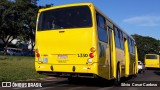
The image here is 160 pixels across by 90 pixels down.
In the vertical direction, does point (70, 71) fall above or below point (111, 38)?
below

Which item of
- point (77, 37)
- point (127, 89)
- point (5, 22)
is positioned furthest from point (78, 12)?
point (5, 22)

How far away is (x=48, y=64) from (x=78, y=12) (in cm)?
248

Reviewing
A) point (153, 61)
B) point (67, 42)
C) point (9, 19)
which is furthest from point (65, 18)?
point (9, 19)

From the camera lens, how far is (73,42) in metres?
14.5

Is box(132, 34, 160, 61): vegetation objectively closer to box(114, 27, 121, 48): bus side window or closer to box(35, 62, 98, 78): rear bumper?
box(114, 27, 121, 48): bus side window

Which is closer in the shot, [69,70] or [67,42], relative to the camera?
[69,70]

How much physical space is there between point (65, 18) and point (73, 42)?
1111mm

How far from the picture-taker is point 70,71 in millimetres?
14320

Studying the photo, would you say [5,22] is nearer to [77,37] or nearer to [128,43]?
[128,43]

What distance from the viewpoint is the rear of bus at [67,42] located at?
46.3ft

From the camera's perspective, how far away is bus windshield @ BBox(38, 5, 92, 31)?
1445cm

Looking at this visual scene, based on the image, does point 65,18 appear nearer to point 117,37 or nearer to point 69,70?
point 69,70

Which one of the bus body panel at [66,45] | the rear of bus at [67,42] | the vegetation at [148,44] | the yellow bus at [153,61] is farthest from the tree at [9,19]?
the vegetation at [148,44]

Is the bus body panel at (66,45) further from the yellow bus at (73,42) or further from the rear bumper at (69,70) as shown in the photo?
the rear bumper at (69,70)
